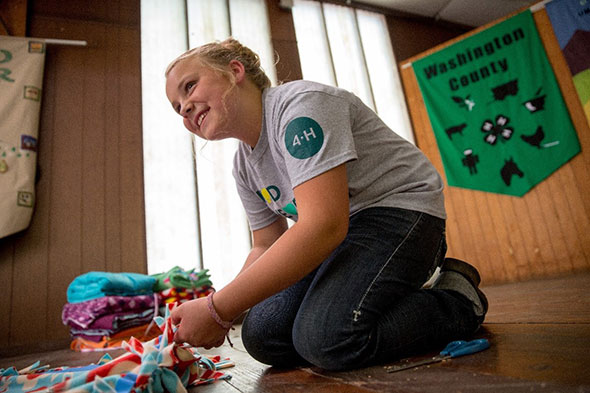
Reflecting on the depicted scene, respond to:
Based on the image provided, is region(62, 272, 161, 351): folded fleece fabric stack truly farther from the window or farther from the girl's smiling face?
the window

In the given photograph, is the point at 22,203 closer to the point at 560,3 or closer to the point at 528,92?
the point at 528,92

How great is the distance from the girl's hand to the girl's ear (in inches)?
19.3

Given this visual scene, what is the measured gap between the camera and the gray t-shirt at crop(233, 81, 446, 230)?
663 mm

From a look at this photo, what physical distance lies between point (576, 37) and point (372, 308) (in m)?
2.49

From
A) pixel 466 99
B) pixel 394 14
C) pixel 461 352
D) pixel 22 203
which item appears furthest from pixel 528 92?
pixel 22 203

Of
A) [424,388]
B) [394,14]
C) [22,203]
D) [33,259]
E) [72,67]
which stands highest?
[394,14]

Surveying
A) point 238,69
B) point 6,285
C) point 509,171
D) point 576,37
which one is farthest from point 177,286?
point 576,37

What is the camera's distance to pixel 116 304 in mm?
1661

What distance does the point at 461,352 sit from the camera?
63 cm

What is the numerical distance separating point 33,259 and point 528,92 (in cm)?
299

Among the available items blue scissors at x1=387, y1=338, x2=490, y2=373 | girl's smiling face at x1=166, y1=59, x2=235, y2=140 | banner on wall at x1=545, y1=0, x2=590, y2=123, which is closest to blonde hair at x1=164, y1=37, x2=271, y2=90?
girl's smiling face at x1=166, y1=59, x2=235, y2=140

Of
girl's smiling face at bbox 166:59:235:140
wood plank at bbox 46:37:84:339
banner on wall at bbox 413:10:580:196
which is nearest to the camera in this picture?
girl's smiling face at bbox 166:59:235:140

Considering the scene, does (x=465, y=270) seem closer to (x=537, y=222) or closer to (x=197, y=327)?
(x=197, y=327)

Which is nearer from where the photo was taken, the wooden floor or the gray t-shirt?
the wooden floor
